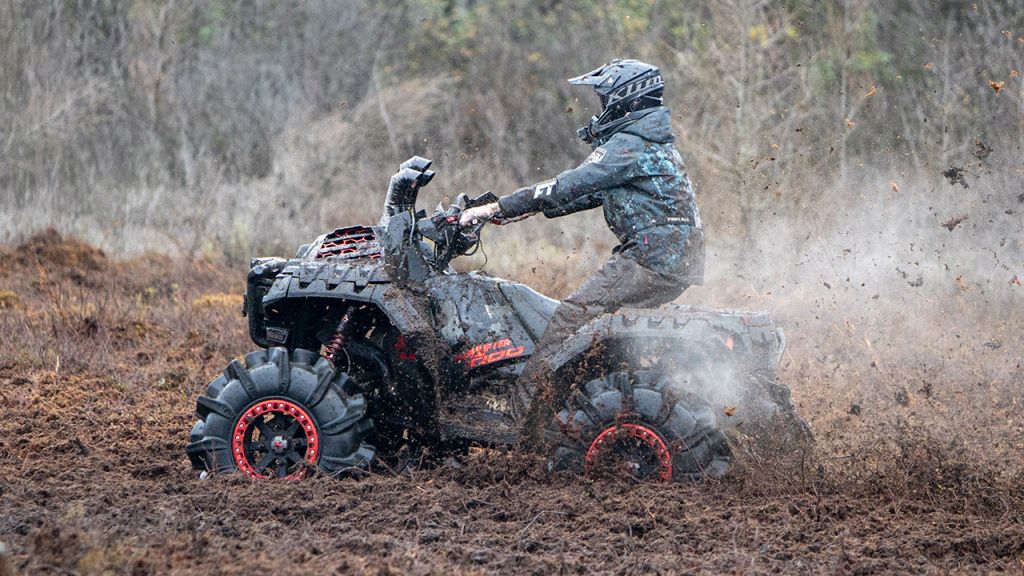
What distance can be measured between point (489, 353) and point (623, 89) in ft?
5.73

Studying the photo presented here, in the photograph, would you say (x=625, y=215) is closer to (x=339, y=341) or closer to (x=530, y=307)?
(x=530, y=307)

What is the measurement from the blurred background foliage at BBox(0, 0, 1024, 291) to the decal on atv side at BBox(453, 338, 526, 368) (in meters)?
6.64

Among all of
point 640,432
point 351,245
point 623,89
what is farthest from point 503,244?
point 640,432

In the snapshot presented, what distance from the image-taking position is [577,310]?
694 cm

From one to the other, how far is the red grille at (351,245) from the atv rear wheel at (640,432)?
4.94ft

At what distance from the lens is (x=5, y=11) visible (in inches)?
818

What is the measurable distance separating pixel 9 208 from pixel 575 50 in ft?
39.8

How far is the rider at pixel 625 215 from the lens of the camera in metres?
6.91

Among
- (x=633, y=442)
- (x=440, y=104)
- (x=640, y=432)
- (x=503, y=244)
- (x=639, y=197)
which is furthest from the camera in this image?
(x=440, y=104)

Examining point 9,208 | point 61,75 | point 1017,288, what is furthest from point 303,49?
point 1017,288

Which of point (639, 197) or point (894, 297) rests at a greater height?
point (639, 197)

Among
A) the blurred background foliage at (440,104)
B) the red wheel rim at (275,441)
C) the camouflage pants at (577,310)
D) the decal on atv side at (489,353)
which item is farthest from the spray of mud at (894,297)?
the red wheel rim at (275,441)

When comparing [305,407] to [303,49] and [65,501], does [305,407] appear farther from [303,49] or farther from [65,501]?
[303,49]

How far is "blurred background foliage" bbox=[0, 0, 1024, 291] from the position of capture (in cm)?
1592
